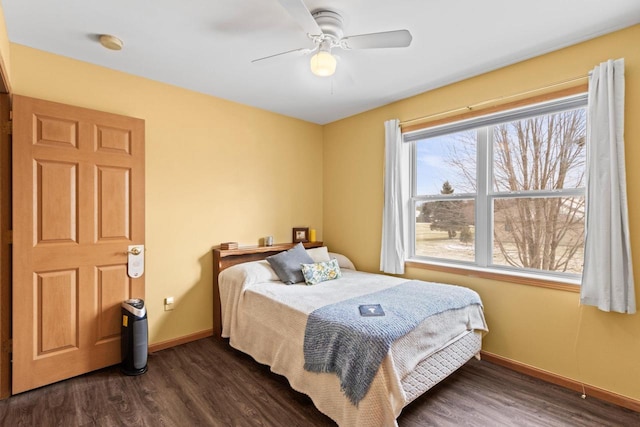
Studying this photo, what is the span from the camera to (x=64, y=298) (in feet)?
7.98

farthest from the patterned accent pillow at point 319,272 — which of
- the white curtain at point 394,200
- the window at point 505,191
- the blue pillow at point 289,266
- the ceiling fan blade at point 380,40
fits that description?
the ceiling fan blade at point 380,40

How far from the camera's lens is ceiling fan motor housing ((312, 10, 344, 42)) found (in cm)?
197

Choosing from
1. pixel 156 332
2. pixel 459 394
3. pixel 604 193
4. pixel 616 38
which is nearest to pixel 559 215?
pixel 604 193

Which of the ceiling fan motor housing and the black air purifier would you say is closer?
the ceiling fan motor housing

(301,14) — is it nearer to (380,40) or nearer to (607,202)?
(380,40)

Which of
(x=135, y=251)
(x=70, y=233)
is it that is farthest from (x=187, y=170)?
(x=70, y=233)

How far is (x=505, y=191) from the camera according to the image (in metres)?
2.83

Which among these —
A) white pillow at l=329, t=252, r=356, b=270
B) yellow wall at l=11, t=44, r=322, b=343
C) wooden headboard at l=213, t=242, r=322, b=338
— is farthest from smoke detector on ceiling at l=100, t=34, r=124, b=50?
white pillow at l=329, t=252, r=356, b=270

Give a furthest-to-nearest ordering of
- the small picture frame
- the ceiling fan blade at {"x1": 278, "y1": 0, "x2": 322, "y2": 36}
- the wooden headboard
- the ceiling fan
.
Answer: the small picture frame → the wooden headboard → the ceiling fan → the ceiling fan blade at {"x1": 278, "y1": 0, "x2": 322, "y2": 36}

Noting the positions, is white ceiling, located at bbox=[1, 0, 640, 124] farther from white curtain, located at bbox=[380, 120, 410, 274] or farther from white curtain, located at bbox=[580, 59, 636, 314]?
white curtain, located at bbox=[380, 120, 410, 274]

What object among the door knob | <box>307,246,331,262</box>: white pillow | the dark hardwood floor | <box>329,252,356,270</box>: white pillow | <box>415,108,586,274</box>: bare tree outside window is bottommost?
the dark hardwood floor

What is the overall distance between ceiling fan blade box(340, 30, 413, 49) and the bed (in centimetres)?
186

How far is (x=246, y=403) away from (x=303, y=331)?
2.14 feet

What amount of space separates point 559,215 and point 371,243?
1.91 m
